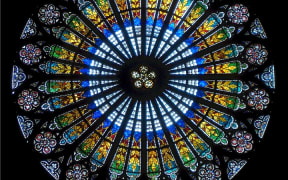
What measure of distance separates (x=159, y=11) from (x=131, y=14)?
94cm

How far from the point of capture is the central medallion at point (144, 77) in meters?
18.8

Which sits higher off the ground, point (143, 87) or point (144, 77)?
point (144, 77)

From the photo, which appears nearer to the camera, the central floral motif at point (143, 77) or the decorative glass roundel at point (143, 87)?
the decorative glass roundel at point (143, 87)

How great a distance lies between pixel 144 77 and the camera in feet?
61.7

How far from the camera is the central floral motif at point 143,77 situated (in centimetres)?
1873

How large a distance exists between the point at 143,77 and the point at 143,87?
0.35 m

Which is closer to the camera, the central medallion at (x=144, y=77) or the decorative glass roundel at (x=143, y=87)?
the decorative glass roundel at (x=143, y=87)

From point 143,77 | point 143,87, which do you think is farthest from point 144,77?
point 143,87

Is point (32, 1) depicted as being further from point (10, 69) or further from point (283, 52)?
point (283, 52)

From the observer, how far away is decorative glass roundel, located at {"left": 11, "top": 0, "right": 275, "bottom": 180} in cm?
1800

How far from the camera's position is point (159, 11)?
18703 millimetres

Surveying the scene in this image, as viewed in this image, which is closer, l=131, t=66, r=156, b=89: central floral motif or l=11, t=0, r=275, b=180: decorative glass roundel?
l=11, t=0, r=275, b=180: decorative glass roundel

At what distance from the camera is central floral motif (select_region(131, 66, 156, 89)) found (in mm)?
18734

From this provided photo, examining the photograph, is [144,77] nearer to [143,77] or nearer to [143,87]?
[143,77]
